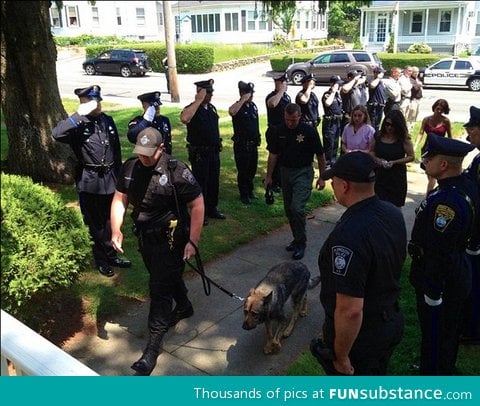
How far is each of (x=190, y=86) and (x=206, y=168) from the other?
16052mm

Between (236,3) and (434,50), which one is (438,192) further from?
(236,3)

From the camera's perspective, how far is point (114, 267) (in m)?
5.63

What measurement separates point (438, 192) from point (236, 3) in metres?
26.6

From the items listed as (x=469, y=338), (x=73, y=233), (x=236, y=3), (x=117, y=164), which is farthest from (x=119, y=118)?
(x=236, y=3)

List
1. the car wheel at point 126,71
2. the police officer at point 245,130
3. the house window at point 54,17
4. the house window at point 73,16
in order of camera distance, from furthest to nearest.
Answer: the car wheel at point 126,71 → the house window at point 73,16 → the house window at point 54,17 → the police officer at point 245,130

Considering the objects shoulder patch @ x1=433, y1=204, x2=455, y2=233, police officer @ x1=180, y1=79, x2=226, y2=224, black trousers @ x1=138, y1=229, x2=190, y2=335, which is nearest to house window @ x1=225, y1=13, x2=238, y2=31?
police officer @ x1=180, y1=79, x2=226, y2=224

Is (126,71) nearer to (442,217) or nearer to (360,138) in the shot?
(360,138)

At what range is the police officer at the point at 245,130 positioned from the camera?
739 centimetres

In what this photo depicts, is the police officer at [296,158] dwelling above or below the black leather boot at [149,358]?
above

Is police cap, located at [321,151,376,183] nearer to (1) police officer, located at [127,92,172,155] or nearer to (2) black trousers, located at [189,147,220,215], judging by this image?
(1) police officer, located at [127,92,172,155]

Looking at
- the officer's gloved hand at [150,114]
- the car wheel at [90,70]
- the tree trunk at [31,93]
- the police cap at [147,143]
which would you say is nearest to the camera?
the police cap at [147,143]

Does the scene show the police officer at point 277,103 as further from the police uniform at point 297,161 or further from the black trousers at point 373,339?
the black trousers at point 373,339

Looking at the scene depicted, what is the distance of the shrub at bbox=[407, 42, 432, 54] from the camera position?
19.5m

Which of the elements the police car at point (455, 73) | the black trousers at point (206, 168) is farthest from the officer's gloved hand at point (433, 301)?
the police car at point (455, 73)
